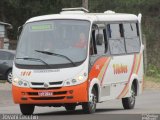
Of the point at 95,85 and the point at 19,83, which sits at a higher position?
the point at 19,83

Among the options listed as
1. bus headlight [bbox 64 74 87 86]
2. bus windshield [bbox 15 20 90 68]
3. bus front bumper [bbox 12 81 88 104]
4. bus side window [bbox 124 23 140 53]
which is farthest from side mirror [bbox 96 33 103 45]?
bus side window [bbox 124 23 140 53]

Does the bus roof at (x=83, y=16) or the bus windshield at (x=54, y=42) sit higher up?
the bus roof at (x=83, y=16)

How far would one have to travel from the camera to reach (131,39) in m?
24.4

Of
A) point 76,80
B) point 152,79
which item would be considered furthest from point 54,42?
point 152,79

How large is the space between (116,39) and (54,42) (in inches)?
111

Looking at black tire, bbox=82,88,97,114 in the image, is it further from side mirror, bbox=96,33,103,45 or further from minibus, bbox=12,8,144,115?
side mirror, bbox=96,33,103,45

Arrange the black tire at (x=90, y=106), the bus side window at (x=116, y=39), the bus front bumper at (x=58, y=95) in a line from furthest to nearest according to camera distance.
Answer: the bus side window at (x=116, y=39) → the black tire at (x=90, y=106) → the bus front bumper at (x=58, y=95)

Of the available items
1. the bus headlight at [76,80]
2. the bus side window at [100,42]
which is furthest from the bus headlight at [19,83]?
the bus side window at [100,42]

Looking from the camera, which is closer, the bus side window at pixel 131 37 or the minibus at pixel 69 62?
the minibus at pixel 69 62

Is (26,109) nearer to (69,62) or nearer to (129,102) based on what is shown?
(69,62)

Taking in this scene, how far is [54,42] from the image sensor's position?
20.9m

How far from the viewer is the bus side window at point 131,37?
2398 cm

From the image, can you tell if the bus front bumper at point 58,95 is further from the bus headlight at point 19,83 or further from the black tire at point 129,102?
the black tire at point 129,102

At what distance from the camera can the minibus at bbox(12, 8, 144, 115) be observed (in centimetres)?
2000
